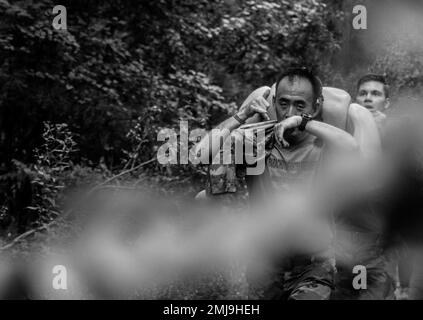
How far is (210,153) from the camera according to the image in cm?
421

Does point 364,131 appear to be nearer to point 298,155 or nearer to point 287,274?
point 298,155

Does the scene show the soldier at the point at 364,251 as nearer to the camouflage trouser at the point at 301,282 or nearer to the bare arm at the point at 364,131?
the bare arm at the point at 364,131

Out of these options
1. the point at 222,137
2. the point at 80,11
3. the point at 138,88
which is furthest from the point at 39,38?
the point at 222,137

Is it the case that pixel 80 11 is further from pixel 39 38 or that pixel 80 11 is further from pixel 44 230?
pixel 44 230

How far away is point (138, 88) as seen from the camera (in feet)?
26.7

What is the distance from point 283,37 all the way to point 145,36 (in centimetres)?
193

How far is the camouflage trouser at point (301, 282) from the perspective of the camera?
3807mm

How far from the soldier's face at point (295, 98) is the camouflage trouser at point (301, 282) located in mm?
663

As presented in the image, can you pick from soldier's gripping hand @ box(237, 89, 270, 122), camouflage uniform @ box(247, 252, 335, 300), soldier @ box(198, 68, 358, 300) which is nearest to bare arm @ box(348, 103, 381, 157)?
soldier @ box(198, 68, 358, 300)

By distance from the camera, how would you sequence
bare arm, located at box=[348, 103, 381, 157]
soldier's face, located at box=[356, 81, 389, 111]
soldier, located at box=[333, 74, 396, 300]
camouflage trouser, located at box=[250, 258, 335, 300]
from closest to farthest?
1. camouflage trouser, located at box=[250, 258, 335, 300]
2. bare arm, located at box=[348, 103, 381, 157]
3. soldier, located at box=[333, 74, 396, 300]
4. soldier's face, located at box=[356, 81, 389, 111]

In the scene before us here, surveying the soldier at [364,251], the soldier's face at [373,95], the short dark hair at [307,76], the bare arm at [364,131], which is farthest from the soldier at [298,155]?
the soldier's face at [373,95]

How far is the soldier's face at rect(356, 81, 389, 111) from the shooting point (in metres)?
5.92

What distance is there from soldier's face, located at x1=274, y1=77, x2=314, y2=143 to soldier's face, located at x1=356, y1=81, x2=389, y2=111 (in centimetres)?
190

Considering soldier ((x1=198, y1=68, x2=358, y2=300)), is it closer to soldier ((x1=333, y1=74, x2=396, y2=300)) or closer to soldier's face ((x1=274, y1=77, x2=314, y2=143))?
soldier's face ((x1=274, y1=77, x2=314, y2=143))
